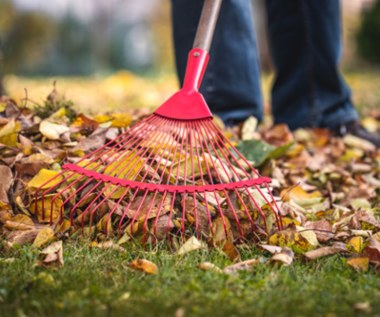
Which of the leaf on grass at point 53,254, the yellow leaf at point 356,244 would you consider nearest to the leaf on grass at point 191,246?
the leaf on grass at point 53,254

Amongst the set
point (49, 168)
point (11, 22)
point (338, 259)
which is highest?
point (11, 22)

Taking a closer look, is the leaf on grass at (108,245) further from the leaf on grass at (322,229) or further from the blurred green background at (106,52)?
the blurred green background at (106,52)

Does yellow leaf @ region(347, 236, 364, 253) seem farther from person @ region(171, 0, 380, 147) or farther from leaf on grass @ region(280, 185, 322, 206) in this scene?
person @ region(171, 0, 380, 147)

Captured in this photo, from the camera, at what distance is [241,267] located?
1.56 m

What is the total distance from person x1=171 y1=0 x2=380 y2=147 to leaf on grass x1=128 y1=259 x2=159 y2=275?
4.72 feet

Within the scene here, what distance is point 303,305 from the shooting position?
4.35ft

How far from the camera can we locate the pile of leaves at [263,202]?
1733 mm

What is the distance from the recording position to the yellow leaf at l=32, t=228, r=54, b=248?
5.60 feet

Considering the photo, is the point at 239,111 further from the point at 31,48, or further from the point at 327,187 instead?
the point at 31,48

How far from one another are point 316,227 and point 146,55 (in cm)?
2220

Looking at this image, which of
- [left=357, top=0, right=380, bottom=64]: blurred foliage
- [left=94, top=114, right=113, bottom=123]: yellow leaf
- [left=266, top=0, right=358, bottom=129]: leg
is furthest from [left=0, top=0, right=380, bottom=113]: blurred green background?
[left=94, top=114, right=113, bottom=123]: yellow leaf

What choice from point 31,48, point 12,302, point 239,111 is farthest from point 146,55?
point 12,302

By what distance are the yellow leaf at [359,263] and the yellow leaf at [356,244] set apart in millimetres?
108

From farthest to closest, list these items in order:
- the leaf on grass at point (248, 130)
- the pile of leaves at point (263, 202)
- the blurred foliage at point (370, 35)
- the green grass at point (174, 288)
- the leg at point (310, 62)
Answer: the blurred foliage at point (370, 35) < the leg at point (310, 62) < the leaf on grass at point (248, 130) < the pile of leaves at point (263, 202) < the green grass at point (174, 288)
